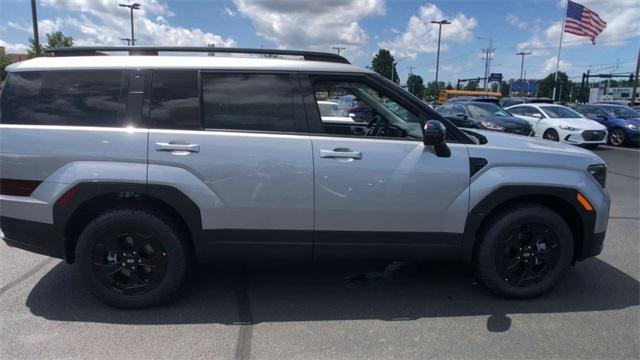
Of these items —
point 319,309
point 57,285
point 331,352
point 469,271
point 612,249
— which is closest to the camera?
point 331,352

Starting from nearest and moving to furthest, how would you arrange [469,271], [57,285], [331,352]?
[331,352], [57,285], [469,271]

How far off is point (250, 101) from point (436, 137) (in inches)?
54.9

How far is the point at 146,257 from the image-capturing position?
368 centimetres

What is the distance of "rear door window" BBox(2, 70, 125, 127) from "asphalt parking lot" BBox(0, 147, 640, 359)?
1.43 metres

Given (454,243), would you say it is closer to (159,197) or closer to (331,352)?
(331,352)

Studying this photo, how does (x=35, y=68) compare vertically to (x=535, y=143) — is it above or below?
above

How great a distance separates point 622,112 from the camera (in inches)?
726

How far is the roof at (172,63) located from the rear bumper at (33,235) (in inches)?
44.6

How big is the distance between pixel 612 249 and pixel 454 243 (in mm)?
2670

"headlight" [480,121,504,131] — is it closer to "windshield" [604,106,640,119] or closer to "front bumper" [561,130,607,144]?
"front bumper" [561,130,607,144]

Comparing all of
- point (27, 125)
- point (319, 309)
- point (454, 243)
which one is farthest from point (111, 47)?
point (454, 243)

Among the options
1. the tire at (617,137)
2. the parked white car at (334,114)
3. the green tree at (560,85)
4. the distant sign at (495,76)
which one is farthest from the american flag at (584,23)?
the green tree at (560,85)

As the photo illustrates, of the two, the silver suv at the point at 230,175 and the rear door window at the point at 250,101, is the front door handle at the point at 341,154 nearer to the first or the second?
the silver suv at the point at 230,175

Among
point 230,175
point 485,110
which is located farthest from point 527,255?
point 485,110
